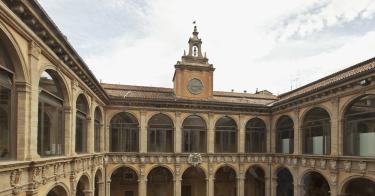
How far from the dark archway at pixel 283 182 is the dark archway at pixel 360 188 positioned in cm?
856

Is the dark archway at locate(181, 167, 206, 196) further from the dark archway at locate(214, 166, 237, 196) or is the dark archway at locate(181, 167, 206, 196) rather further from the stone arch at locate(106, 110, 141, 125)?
the stone arch at locate(106, 110, 141, 125)

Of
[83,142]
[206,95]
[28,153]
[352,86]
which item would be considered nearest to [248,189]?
[206,95]

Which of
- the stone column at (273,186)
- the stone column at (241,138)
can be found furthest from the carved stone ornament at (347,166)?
the stone column at (241,138)

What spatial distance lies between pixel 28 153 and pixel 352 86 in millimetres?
17067

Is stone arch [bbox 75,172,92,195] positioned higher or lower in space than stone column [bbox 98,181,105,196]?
higher

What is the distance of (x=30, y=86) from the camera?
9859mm

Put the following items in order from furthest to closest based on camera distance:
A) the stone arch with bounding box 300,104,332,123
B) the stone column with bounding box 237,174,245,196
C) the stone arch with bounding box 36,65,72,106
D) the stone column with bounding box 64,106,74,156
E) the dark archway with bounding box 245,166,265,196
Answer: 1. the dark archway with bounding box 245,166,265,196
2. the stone column with bounding box 237,174,245,196
3. the stone arch with bounding box 300,104,332,123
4. the stone column with bounding box 64,106,74,156
5. the stone arch with bounding box 36,65,72,106

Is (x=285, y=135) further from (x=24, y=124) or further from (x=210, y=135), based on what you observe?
(x=24, y=124)

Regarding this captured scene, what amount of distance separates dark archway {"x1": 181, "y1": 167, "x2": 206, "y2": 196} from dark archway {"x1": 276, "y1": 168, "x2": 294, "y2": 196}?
7366 millimetres

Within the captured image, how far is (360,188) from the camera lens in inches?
741

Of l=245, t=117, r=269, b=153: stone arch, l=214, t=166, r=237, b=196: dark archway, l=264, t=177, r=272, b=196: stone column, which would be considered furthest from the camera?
l=214, t=166, r=237, b=196: dark archway

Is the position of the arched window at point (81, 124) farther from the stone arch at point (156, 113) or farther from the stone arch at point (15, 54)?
the stone arch at point (156, 113)

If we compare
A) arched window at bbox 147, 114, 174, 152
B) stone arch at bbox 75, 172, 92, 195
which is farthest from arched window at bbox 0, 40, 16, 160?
arched window at bbox 147, 114, 174, 152

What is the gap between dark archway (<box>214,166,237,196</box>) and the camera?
3036 cm
